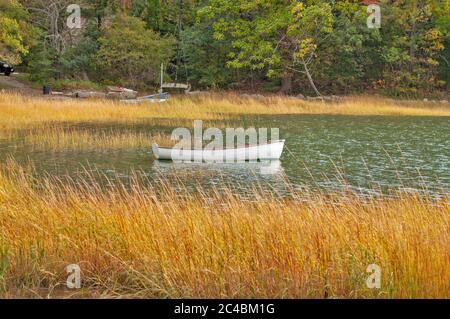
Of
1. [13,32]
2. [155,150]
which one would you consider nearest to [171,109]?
[155,150]

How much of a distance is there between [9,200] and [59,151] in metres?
12.8

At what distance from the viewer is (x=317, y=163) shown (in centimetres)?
2192

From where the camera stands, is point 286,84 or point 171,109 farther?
point 286,84

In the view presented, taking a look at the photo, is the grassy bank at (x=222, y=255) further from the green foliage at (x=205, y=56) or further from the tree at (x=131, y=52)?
the green foliage at (x=205, y=56)

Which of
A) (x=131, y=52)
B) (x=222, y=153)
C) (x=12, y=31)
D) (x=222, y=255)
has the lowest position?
(x=222, y=153)

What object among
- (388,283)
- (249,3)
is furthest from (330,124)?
(388,283)

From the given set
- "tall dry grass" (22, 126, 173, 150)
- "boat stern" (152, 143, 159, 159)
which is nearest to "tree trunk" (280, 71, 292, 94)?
"tall dry grass" (22, 126, 173, 150)

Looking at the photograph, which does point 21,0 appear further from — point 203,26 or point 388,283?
point 388,283

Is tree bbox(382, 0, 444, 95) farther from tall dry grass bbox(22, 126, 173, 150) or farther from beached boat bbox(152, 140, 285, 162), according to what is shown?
beached boat bbox(152, 140, 285, 162)

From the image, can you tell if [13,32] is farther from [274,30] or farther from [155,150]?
[155,150]

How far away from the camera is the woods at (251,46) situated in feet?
176

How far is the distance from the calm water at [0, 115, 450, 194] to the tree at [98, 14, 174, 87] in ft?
76.0

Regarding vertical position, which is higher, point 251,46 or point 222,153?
point 251,46

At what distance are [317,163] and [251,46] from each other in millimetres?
34899
